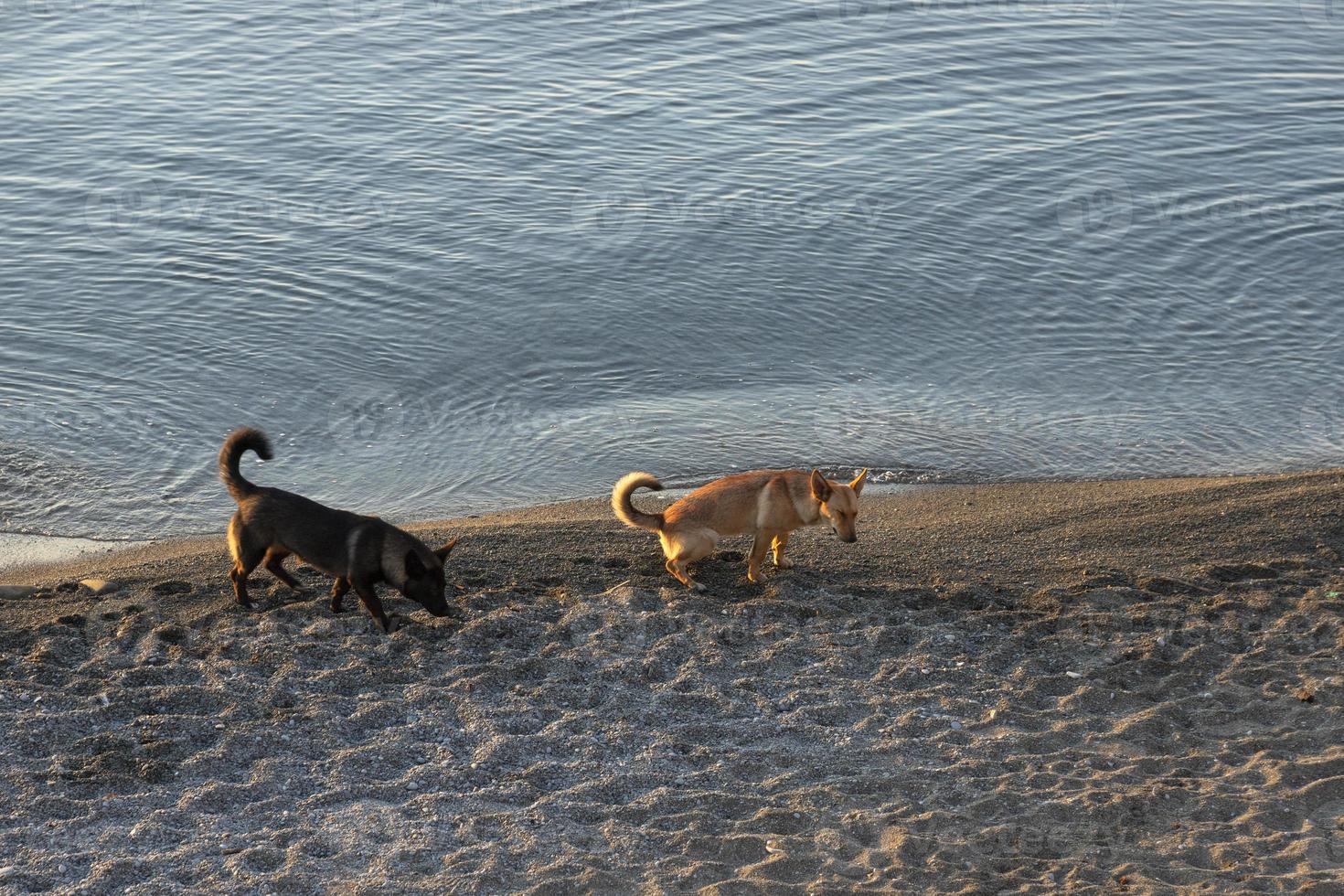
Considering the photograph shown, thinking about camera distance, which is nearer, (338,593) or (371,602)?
(371,602)

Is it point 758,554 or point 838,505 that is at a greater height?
point 838,505

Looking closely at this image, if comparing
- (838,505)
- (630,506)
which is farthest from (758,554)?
(630,506)

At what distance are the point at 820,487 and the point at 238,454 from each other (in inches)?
149

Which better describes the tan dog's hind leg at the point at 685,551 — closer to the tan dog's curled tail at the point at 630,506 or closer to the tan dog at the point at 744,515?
the tan dog at the point at 744,515

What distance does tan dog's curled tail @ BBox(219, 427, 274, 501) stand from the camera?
324 inches

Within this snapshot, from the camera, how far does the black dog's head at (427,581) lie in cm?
789

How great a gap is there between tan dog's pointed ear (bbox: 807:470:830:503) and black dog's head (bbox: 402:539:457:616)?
242 cm

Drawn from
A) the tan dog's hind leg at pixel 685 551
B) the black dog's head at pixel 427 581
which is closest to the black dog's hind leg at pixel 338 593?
the black dog's head at pixel 427 581

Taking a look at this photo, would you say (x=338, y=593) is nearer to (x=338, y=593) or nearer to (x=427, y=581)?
(x=338, y=593)

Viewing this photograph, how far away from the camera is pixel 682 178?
1942 cm

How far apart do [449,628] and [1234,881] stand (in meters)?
4.63

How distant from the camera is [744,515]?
8805 millimetres

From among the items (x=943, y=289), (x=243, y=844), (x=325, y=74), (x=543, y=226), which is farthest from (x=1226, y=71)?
(x=243, y=844)

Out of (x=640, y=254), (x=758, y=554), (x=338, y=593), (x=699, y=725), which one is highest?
(x=640, y=254)
